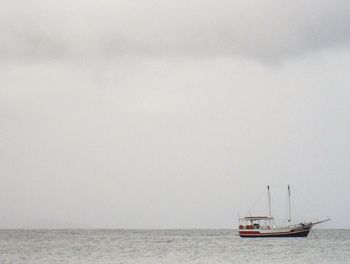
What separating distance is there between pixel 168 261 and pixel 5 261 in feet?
57.9

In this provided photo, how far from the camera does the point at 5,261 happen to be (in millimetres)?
68562

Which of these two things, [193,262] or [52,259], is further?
[52,259]

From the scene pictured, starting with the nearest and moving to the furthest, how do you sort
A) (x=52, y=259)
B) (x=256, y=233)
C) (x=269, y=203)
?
(x=52, y=259) < (x=256, y=233) < (x=269, y=203)

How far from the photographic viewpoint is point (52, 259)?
73062 mm

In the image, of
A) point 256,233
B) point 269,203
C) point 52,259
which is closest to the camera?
point 52,259

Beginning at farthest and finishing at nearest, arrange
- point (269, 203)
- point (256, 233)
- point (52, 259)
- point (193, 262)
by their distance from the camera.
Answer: point (269, 203) → point (256, 233) → point (52, 259) → point (193, 262)

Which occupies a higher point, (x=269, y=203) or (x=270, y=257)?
(x=269, y=203)

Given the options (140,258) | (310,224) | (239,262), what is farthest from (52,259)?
(310,224)

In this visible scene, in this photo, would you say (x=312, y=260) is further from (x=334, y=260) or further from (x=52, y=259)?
(x=52, y=259)

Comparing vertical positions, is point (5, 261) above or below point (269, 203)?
below

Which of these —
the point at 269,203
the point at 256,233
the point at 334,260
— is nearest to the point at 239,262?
the point at 334,260

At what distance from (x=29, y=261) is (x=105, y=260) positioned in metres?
8.35

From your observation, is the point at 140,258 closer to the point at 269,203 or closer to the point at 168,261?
the point at 168,261

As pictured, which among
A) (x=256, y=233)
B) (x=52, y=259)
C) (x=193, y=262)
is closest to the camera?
(x=193, y=262)
